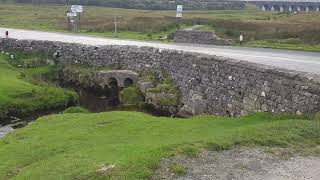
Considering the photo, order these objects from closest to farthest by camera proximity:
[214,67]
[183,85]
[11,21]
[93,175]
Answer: [93,175] < [214,67] < [183,85] < [11,21]

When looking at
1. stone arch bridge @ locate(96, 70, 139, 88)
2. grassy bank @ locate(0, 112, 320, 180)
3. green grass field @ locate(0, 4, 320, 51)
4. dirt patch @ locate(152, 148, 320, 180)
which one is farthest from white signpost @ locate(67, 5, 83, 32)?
dirt patch @ locate(152, 148, 320, 180)

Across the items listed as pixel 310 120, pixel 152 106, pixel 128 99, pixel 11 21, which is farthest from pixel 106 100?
pixel 11 21

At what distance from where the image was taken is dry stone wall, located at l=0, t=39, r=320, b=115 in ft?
90.2

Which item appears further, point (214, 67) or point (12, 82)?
point (12, 82)

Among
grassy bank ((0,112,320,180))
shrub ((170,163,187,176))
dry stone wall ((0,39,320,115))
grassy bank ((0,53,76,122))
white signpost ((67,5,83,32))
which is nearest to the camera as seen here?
shrub ((170,163,187,176))

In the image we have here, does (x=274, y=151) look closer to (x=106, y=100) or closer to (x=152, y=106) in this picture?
(x=152, y=106)

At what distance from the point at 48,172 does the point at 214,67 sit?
62.3 feet

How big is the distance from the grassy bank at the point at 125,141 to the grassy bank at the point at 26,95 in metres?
12.4

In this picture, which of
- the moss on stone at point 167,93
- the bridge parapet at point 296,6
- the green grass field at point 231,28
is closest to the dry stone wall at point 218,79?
the moss on stone at point 167,93

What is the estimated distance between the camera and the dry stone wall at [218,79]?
2750 cm

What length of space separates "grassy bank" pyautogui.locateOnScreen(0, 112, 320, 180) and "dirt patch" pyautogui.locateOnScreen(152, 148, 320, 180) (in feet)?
1.68

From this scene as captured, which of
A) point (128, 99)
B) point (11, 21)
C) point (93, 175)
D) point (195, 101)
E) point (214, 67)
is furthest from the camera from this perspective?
point (11, 21)

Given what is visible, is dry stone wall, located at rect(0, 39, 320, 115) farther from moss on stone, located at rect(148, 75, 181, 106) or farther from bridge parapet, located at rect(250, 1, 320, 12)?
bridge parapet, located at rect(250, 1, 320, 12)

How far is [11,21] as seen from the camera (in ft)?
369
